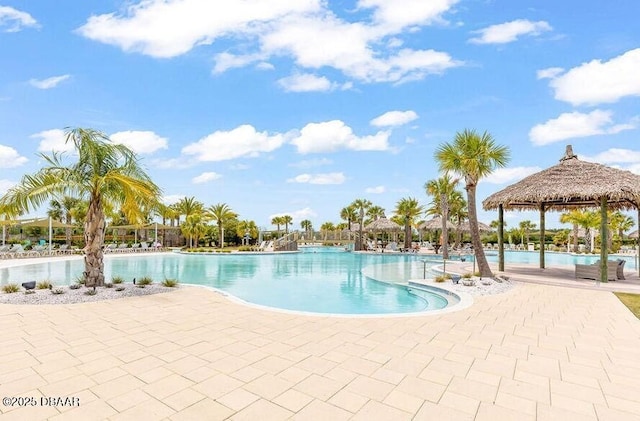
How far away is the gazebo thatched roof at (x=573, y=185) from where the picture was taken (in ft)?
36.7

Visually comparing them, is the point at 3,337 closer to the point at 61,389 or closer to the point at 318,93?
the point at 61,389

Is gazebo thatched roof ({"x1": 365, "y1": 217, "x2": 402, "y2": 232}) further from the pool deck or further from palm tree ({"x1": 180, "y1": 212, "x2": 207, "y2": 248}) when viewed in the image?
the pool deck

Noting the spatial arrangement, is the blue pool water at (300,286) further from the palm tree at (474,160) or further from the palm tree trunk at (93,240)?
the palm tree trunk at (93,240)

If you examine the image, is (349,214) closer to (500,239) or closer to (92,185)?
(500,239)

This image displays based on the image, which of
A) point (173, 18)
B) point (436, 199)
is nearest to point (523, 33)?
point (173, 18)

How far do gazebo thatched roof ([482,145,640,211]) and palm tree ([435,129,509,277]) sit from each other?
6.31 ft

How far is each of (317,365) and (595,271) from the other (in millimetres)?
12385

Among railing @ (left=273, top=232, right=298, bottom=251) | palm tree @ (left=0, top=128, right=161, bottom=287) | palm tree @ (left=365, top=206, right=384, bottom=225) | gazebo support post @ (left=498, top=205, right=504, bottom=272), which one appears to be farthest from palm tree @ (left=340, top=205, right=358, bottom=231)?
palm tree @ (left=0, top=128, right=161, bottom=287)

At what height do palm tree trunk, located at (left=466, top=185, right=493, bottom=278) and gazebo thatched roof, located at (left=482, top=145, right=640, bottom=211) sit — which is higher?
gazebo thatched roof, located at (left=482, top=145, right=640, bottom=211)

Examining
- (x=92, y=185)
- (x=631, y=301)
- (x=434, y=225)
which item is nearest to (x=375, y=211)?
(x=434, y=225)

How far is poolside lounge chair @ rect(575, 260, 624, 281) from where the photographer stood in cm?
1176

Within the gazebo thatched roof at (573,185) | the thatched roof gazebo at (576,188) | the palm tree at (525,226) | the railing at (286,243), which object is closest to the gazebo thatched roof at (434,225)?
the railing at (286,243)

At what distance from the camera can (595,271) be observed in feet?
38.9

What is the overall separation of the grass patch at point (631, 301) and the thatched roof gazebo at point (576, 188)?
225 centimetres
